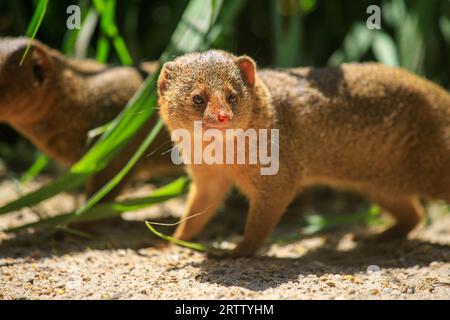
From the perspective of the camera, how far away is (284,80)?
3654 mm

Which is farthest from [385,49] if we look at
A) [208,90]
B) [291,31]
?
[208,90]

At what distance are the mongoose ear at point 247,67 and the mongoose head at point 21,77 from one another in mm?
1426

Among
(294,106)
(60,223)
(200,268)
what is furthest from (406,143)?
(60,223)

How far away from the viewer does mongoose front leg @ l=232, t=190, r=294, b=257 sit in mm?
3408

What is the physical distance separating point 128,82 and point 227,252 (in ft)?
4.77

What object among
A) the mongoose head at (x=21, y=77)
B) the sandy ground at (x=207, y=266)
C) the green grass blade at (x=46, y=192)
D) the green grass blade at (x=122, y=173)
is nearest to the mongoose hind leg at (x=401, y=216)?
the sandy ground at (x=207, y=266)

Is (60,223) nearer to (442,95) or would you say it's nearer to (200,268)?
(200,268)

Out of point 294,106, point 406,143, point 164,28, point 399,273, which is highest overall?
point 164,28

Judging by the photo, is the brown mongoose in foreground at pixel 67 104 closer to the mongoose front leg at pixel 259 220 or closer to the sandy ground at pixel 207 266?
the sandy ground at pixel 207 266

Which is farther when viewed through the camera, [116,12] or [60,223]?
[116,12]

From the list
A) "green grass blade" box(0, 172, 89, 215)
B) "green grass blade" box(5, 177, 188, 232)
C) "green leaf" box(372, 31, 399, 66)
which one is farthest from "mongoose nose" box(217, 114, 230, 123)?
"green leaf" box(372, 31, 399, 66)

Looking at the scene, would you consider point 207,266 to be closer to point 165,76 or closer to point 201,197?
point 201,197

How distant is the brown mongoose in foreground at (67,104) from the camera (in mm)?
3775

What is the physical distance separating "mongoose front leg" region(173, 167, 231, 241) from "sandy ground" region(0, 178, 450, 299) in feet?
0.59
